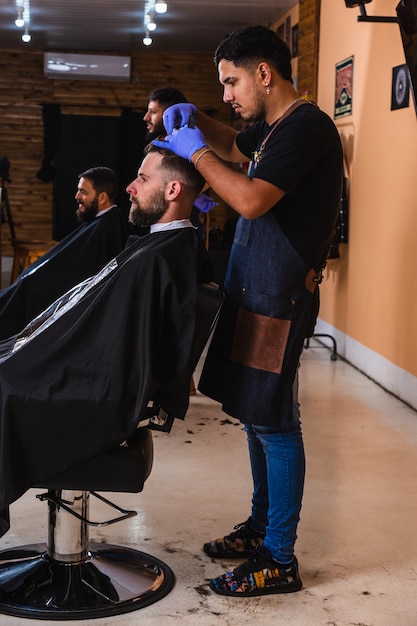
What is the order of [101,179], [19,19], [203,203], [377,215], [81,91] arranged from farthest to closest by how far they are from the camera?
[81,91], [19,19], [377,215], [101,179], [203,203]

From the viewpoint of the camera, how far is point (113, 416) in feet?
6.33

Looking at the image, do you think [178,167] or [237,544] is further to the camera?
[237,544]

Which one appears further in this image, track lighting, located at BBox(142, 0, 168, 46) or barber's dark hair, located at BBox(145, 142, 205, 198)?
track lighting, located at BBox(142, 0, 168, 46)

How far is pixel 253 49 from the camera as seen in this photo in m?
2.07

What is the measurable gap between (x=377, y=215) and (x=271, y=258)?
2.78 meters

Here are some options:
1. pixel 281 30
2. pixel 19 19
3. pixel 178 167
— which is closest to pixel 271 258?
pixel 178 167

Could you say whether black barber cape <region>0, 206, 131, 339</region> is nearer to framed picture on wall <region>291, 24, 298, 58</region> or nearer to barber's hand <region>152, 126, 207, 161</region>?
barber's hand <region>152, 126, 207, 161</region>

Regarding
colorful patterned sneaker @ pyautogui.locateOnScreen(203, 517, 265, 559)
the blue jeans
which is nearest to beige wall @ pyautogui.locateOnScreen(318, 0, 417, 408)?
colorful patterned sneaker @ pyautogui.locateOnScreen(203, 517, 265, 559)

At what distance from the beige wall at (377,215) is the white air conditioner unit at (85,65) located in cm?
445

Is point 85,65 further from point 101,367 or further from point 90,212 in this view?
point 101,367

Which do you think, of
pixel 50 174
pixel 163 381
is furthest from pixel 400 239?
pixel 50 174

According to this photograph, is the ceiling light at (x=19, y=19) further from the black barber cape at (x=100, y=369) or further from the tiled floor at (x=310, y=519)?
the black barber cape at (x=100, y=369)

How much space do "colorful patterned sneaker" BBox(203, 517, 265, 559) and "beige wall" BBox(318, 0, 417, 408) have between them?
1.93 m

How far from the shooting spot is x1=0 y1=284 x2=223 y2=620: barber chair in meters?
1.94
